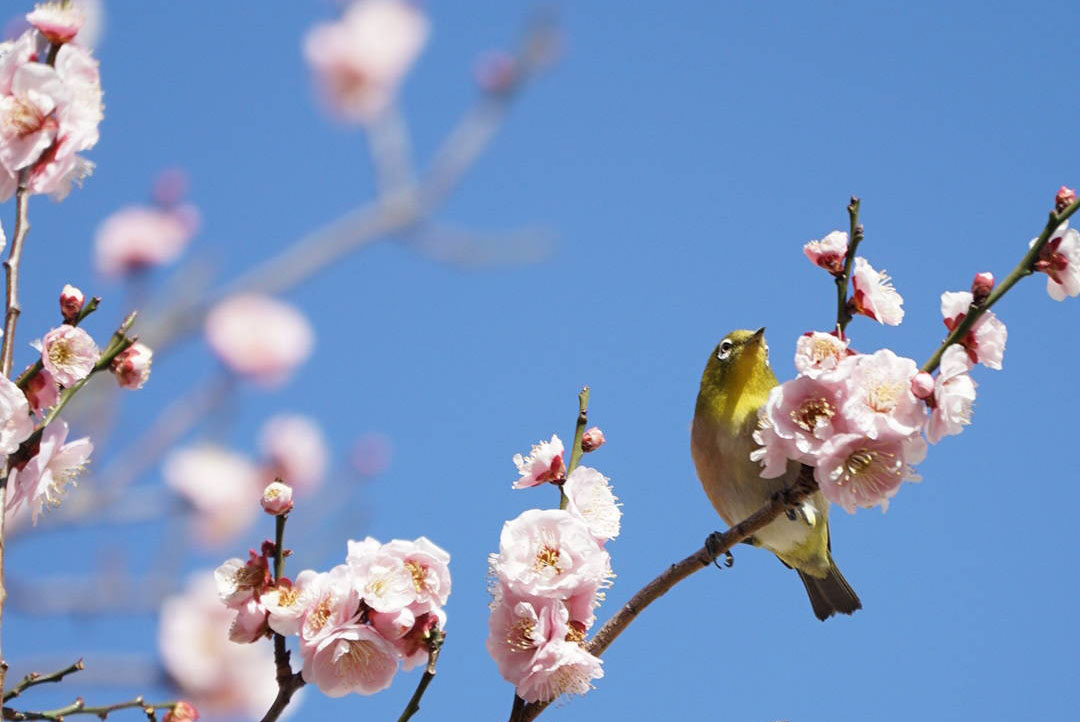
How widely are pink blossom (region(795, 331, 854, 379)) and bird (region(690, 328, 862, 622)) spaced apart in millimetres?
1576

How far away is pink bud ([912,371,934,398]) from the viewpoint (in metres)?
2.20

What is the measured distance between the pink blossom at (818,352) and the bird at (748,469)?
1576 mm

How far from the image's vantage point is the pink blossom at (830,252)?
8.25ft

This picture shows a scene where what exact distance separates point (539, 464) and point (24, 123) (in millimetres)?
1417

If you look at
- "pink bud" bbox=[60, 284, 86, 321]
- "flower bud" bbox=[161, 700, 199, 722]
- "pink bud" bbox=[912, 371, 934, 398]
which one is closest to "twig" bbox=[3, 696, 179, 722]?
"flower bud" bbox=[161, 700, 199, 722]

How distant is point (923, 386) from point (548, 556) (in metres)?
0.88

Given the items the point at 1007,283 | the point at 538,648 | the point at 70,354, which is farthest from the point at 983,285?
the point at 70,354

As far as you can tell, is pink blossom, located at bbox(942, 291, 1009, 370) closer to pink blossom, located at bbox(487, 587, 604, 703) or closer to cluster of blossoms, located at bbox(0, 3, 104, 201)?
pink blossom, located at bbox(487, 587, 604, 703)

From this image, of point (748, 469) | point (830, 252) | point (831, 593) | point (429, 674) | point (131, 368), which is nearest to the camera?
point (429, 674)

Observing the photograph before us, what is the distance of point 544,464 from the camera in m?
2.47

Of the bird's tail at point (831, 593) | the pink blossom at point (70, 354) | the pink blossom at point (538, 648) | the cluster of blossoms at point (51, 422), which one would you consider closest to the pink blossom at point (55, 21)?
the cluster of blossoms at point (51, 422)

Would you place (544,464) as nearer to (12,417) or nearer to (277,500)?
(277,500)

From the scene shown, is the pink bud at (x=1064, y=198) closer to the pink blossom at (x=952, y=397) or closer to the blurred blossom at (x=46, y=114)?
the pink blossom at (x=952, y=397)

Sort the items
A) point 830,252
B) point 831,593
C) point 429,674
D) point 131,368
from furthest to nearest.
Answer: point 831,593 → point 830,252 → point 131,368 → point 429,674
